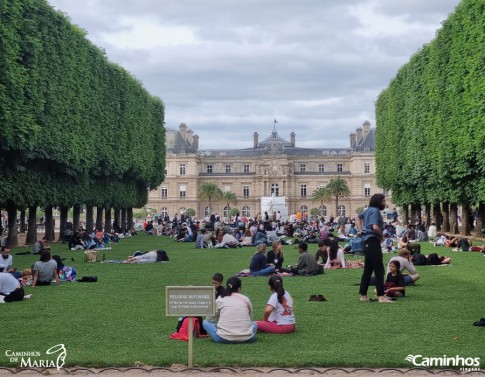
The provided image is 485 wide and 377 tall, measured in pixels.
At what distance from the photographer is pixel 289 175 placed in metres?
142

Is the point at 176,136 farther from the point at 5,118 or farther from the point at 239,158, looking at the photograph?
the point at 5,118

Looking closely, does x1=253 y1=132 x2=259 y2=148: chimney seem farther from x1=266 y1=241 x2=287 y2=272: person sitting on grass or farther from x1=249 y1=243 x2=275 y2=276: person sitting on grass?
x1=249 y1=243 x2=275 y2=276: person sitting on grass

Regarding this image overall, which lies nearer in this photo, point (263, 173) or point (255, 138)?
point (263, 173)

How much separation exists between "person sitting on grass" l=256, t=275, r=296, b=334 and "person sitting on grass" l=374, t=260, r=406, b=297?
15.0 ft

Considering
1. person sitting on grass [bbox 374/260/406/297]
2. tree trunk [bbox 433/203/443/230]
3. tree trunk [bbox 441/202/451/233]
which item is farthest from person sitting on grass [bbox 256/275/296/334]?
tree trunk [bbox 433/203/443/230]

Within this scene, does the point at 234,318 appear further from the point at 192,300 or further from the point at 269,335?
the point at 192,300

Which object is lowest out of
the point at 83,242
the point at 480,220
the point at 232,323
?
the point at 232,323

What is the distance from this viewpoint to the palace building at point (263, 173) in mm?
138125

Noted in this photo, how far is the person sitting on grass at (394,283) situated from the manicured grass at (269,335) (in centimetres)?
32

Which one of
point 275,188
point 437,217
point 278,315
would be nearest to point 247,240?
point 437,217

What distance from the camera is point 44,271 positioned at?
20.8 metres

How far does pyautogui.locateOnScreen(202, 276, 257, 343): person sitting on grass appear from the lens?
41.7 feet

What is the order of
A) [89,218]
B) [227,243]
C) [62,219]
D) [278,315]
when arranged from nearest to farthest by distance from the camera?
[278,315] → [227,243] → [62,219] → [89,218]

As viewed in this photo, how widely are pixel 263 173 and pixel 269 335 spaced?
425 feet
